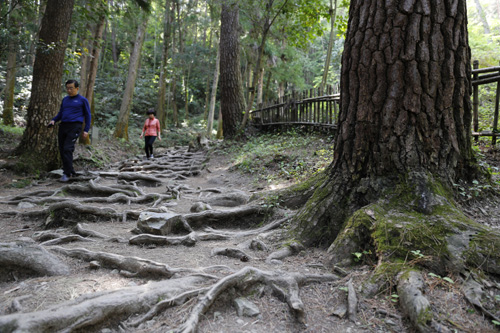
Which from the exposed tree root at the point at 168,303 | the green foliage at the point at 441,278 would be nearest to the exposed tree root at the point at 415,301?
the green foliage at the point at 441,278

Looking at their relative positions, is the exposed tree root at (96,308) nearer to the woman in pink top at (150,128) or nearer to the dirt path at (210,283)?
the dirt path at (210,283)

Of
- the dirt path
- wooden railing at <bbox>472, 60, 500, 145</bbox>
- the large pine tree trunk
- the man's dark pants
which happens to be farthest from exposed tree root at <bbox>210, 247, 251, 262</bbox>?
the man's dark pants

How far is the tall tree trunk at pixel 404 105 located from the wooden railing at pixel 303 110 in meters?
5.23

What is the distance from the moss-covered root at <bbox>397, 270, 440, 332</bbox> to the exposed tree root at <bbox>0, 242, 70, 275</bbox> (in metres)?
3.04

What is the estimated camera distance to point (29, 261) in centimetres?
293

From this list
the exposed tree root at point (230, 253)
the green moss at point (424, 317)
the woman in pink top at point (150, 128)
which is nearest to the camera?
the green moss at point (424, 317)

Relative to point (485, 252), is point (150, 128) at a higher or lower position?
higher

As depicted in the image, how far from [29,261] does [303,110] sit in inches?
367

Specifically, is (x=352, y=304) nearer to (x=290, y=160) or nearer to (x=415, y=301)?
(x=415, y=301)

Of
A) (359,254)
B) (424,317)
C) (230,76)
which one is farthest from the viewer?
(230,76)

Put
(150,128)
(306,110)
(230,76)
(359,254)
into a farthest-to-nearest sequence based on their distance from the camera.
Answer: (230,76) → (150,128) → (306,110) → (359,254)

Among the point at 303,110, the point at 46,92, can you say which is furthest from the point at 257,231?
the point at 303,110

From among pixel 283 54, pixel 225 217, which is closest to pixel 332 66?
pixel 283 54

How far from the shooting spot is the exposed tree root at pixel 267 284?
2348 millimetres
